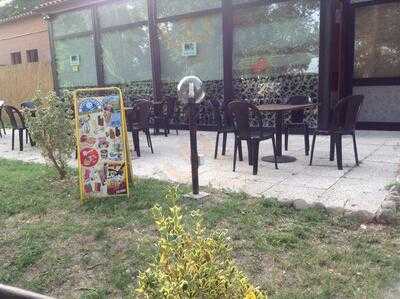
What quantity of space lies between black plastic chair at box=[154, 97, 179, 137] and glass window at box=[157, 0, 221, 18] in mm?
2079

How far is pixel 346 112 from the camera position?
18.1 ft

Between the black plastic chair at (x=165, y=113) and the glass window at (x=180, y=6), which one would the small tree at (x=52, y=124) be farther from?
the glass window at (x=180, y=6)

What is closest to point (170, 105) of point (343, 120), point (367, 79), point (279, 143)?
point (279, 143)

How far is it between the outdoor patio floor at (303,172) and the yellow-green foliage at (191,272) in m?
2.60

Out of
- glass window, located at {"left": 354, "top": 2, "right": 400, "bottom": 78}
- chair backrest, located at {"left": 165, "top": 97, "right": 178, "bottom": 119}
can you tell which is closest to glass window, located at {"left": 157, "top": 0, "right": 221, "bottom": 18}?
chair backrest, located at {"left": 165, "top": 97, "right": 178, "bottom": 119}

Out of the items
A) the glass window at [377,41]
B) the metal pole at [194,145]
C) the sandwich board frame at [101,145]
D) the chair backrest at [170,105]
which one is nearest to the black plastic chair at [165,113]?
the chair backrest at [170,105]

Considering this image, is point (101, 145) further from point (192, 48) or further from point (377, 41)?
point (377, 41)

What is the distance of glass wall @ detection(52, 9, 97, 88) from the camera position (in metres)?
12.1

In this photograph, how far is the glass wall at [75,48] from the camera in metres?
12.1

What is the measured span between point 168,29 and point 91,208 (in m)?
6.69

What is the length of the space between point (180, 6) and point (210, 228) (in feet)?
24.0

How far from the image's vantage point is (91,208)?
4586mm

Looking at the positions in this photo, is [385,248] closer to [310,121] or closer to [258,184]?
[258,184]

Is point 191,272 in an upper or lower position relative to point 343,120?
lower
